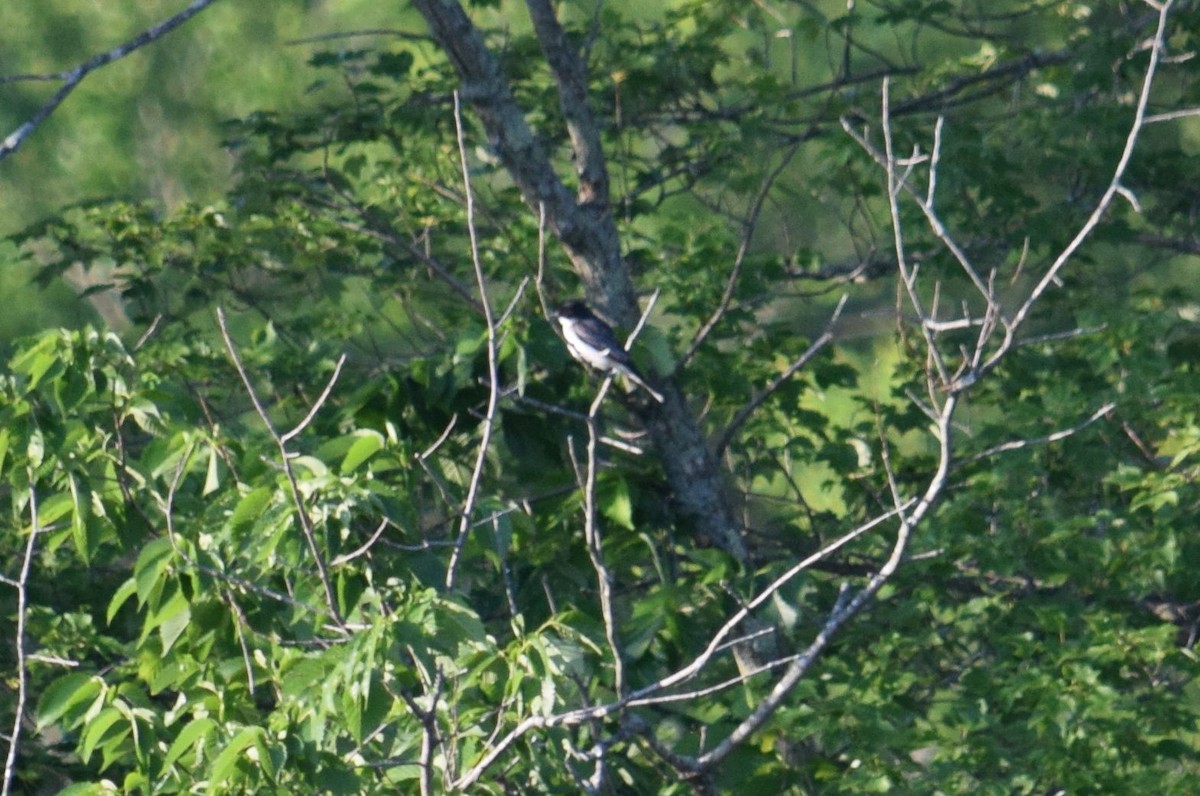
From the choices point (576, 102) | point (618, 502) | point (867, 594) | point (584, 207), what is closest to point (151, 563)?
point (867, 594)

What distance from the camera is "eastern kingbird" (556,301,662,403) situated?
3.99 metres

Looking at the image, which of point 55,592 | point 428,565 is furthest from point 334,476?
point 55,592

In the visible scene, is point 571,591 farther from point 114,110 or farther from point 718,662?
point 114,110

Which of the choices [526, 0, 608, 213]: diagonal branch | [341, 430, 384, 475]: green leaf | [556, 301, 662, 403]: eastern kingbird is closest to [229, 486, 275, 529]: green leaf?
[341, 430, 384, 475]: green leaf

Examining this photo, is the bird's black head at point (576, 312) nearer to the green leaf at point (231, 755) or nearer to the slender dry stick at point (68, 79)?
the slender dry stick at point (68, 79)

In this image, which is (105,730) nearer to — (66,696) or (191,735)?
(66,696)

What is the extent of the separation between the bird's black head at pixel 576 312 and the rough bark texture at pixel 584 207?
0.04 meters

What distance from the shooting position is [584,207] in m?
4.43

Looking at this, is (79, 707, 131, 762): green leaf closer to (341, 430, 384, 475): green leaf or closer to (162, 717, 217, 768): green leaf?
(162, 717, 217, 768): green leaf

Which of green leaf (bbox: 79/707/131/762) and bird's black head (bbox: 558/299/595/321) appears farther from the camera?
bird's black head (bbox: 558/299/595/321)

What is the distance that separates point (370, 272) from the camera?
5547mm

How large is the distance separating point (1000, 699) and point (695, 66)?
2.55 m

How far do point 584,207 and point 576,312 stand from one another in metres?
0.29

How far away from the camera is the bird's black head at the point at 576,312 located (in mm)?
4363
